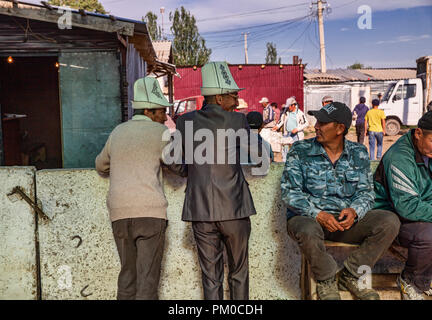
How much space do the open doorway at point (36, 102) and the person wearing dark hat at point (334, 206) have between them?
9697 millimetres

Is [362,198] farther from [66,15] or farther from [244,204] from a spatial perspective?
[66,15]

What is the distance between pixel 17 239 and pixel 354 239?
2769 millimetres

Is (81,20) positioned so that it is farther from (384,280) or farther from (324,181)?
(384,280)

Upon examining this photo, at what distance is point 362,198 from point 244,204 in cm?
93

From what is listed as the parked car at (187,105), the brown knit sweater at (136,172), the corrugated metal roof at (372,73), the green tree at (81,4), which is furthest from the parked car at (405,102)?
the green tree at (81,4)

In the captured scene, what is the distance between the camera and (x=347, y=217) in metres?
3.10

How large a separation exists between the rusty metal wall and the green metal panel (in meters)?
4.15

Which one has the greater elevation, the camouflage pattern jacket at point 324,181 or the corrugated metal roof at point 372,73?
the corrugated metal roof at point 372,73

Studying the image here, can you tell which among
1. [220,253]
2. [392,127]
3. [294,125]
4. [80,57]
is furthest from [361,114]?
[220,253]

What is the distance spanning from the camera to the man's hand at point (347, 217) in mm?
3086

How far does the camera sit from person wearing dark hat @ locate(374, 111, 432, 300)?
308cm

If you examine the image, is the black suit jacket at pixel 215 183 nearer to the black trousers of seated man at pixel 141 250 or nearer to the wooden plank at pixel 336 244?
the black trousers of seated man at pixel 141 250

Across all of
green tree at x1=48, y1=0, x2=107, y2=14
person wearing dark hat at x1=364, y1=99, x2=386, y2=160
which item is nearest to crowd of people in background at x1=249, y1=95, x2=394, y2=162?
person wearing dark hat at x1=364, y1=99, x2=386, y2=160
